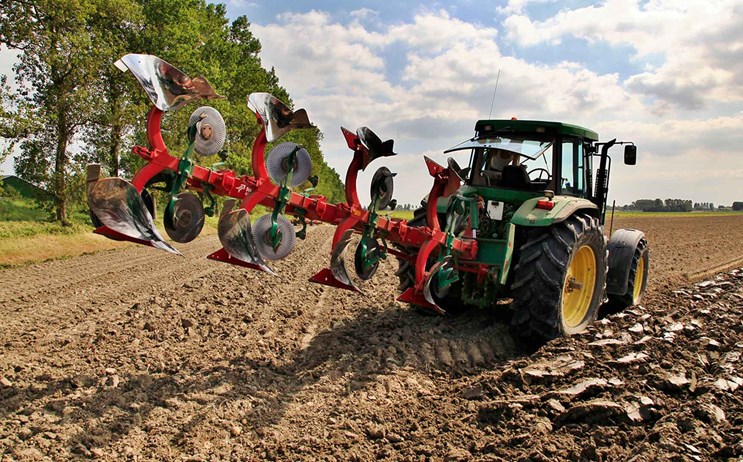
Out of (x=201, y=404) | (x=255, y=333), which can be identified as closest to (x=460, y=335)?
(x=255, y=333)

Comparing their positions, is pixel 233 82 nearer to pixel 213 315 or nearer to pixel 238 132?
pixel 238 132

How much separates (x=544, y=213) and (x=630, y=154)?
2.22 m

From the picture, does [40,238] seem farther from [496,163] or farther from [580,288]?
[580,288]

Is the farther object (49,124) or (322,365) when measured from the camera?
(49,124)

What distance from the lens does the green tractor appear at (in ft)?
16.5

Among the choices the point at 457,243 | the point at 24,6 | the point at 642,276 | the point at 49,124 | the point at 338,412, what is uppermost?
the point at 24,6

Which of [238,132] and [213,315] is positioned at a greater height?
[238,132]

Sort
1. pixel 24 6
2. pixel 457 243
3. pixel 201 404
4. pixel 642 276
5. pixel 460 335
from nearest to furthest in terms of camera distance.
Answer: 1. pixel 201 404
2. pixel 457 243
3. pixel 460 335
4. pixel 642 276
5. pixel 24 6

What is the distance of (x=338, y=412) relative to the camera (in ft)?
12.1

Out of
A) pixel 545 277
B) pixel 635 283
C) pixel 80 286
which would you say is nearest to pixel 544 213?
pixel 545 277

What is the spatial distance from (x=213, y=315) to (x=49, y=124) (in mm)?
12373

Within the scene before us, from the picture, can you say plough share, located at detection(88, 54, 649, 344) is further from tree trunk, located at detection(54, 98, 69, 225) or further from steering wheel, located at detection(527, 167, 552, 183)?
tree trunk, located at detection(54, 98, 69, 225)

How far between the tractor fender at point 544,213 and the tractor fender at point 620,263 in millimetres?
1420

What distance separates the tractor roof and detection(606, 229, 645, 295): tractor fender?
4.66ft
